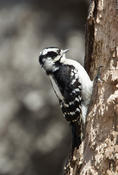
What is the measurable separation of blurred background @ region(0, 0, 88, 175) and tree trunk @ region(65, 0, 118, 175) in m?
4.14

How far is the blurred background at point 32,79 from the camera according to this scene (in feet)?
36.2

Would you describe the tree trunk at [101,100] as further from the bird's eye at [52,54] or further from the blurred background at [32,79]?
the blurred background at [32,79]

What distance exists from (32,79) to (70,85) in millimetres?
4067

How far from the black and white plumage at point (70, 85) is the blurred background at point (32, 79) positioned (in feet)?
11.9

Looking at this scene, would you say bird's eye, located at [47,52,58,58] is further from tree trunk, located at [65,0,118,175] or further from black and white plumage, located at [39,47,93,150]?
tree trunk, located at [65,0,118,175]

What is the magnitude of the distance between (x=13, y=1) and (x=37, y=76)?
4.47 ft

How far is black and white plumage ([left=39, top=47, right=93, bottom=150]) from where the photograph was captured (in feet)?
22.6

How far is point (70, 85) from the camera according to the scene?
707cm

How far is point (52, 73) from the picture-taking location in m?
7.29

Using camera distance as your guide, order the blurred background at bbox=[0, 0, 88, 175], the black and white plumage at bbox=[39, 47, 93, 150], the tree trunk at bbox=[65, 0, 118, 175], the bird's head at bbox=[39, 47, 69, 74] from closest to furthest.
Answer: the tree trunk at bbox=[65, 0, 118, 175] < the black and white plumage at bbox=[39, 47, 93, 150] < the bird's head at bbox=[39, 47, 69, 74] < the blurred background at bbox=[0, 0, 88, 175]

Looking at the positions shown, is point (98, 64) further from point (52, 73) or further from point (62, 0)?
point (62, 0)

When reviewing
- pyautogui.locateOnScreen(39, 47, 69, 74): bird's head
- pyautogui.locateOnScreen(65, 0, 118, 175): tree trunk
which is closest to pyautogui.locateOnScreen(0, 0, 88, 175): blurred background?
pyautogui.locateOnScreen(39, 47, 69, 74): bird's head

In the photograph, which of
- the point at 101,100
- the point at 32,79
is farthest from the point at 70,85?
the point at 32,79

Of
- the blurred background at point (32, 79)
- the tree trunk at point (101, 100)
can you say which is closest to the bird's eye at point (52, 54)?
the tree trunk at point (101, 100)
